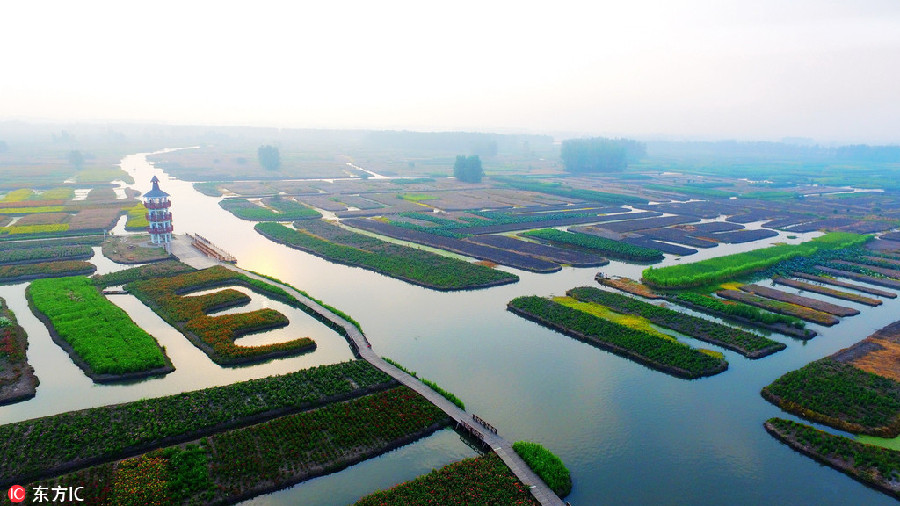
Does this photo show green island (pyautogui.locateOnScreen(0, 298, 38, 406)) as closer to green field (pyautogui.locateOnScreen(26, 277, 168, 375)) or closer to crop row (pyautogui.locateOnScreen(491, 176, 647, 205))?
green field (pyautogui.locateOnScreen(26, 277, 168, 375))

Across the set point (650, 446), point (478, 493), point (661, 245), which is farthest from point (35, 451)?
point (661, 245)

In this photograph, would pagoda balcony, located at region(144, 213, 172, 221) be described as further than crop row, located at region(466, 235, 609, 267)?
No

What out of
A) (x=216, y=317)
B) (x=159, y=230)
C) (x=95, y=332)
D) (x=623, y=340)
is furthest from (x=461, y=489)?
(x=159, y=230)

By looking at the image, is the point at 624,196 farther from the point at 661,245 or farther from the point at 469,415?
the point at 469,415

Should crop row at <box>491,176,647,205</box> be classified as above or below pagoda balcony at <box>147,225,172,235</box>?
above

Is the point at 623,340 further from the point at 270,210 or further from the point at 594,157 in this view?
the point at 594,157

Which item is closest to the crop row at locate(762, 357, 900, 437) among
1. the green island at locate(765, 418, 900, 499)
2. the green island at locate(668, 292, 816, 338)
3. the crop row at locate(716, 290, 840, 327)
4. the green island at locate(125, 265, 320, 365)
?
the green island at locate(765, 418, 900, 499)

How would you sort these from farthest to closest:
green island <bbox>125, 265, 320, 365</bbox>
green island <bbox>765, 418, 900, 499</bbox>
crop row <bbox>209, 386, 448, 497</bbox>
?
green island <bbox>125, 265, 320, 365</bbox>, green island <bbox>765, 418, 900, 499</bbox>, crop row <bbox>209, 386, 448, 497</bbox>
